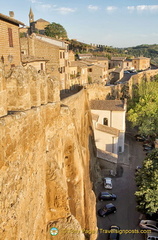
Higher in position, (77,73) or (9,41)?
(9,41)

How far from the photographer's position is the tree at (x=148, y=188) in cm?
1592

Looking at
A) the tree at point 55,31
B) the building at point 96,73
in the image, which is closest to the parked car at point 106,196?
the building at point 96,73

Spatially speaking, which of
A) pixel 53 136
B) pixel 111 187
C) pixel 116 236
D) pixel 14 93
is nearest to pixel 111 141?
pixel 111 187

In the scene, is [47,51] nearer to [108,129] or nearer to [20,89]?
[108,129]

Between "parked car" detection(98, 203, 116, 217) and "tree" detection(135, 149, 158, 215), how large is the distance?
3.21 m

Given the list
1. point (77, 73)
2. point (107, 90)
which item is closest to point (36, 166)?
point (107, 90)

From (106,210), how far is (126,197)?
138 inches

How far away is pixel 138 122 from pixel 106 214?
1847 cm

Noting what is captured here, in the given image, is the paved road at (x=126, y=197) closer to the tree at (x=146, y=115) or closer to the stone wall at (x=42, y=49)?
the tree at (x=146, y=115)

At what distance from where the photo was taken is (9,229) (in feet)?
17.2

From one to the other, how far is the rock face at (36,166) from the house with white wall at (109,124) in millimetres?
15630

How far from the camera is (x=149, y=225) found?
17047mm

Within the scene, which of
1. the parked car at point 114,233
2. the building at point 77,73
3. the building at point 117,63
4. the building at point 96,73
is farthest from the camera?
the building at point 117,63

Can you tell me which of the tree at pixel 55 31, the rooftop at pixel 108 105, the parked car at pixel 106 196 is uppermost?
the tree at pixel 55 31
